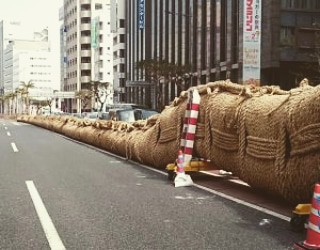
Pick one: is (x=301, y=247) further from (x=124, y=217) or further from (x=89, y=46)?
(x=89, y=46)

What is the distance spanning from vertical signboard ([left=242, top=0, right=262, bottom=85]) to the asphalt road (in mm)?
19550

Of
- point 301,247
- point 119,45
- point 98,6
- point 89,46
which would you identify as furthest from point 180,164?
point 98,6

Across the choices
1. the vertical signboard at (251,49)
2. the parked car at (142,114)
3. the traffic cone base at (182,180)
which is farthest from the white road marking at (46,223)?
the vertical signboard at (251,49)

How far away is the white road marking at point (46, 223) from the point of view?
214 inches

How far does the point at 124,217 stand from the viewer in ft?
22.0

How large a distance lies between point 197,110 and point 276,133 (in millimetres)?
3192

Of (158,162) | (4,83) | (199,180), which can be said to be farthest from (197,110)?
(4,83)

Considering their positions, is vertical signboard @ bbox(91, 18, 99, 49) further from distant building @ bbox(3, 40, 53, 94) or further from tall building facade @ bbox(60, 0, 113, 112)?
distant building @ bbox(3, 40, 53, 94)

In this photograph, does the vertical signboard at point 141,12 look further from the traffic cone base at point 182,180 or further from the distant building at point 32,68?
the distant building at point 32,68

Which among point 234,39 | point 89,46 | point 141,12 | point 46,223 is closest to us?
point 46,223

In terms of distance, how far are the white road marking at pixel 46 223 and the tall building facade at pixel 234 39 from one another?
2602 cm

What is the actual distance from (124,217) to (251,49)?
25388mm

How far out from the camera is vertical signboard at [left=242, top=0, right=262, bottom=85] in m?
30.0

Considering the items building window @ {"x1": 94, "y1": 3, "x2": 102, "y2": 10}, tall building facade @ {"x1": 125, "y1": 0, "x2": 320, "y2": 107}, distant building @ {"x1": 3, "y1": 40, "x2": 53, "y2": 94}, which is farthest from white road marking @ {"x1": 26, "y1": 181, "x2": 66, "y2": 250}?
distant building @ {"x1": 3, "y1": 40, "x2": 53, "y2": 94}
